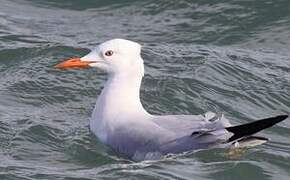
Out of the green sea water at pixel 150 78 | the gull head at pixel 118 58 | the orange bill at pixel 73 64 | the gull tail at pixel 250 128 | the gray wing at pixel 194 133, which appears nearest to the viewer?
the gull tail at pixel 250 128

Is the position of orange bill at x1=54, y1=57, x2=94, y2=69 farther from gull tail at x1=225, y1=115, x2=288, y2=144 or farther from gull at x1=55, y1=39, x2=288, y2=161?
gull tail at x1=225, y1=115, x2=288, y2=144

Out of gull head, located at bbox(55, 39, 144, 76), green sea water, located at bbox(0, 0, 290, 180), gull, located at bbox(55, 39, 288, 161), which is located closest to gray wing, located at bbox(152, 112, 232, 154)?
gull, located at bbox(55, 39, 288, 161)

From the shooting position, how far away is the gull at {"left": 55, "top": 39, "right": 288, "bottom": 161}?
27.5 feet

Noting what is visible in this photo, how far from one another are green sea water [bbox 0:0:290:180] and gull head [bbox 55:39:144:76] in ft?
2.25

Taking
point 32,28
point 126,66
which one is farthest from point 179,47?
point 126,66

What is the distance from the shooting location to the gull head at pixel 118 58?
9.67m

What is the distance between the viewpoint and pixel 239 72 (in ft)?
39.6

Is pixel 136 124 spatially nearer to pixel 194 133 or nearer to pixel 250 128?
pixel 194 133

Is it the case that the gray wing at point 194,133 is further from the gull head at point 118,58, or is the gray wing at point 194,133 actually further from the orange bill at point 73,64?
the orange bill at point 73,64

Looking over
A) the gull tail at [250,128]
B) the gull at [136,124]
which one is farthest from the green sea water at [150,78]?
the gull tail at [250,128]

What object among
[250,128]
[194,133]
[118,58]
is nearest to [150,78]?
[118,58]

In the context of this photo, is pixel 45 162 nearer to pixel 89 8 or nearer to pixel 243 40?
pixel 243 40

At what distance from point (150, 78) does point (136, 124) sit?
263cm

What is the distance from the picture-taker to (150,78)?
37.9 ft
